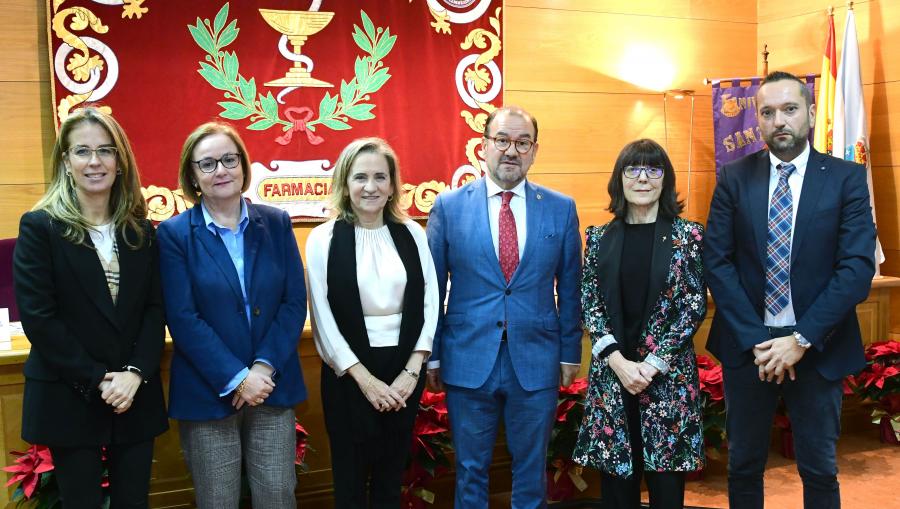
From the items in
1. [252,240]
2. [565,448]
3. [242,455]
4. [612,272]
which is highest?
[252,240]

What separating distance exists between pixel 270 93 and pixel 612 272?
7.81 ft

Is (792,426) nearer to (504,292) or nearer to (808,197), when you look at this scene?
(808,197)

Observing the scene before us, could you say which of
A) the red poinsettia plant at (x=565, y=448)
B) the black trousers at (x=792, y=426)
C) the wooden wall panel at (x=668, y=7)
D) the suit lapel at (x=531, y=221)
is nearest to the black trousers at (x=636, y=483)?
the black trousers at (x=792, y=426)

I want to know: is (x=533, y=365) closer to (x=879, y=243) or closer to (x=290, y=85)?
(x=290, y=85)

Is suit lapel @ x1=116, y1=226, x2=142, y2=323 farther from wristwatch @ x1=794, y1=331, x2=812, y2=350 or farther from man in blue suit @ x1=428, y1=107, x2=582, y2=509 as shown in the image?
wristwatch @ x1=794, y1=331, x2=812, y2=350

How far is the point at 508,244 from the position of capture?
8.41ft

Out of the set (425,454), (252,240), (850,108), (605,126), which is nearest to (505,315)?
(252,240)

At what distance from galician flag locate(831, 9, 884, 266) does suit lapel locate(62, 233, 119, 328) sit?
389cm

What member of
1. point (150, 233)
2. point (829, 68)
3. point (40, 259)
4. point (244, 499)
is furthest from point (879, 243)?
point (40, 259)

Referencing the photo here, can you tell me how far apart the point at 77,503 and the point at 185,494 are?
3.07 ft

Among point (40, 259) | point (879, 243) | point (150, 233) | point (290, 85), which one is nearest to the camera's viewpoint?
point (40, 259)

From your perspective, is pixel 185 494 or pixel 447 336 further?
pixel 185 494

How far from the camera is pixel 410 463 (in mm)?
3127

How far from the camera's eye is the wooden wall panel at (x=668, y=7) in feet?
15.8
